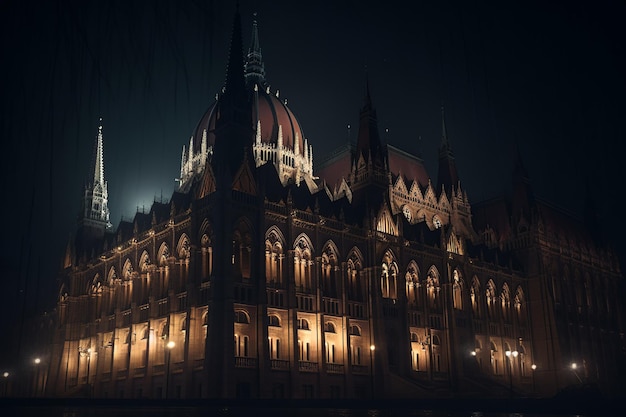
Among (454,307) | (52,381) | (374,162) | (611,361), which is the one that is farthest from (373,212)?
(611,361)

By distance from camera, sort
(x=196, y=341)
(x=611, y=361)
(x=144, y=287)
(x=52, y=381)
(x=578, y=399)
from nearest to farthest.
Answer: (x=578, y=399), (x=196, y=341), (x=144, y=287), (x=52, y=381), (x=611, y=361)

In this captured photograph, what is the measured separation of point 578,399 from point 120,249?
5212 centimetres

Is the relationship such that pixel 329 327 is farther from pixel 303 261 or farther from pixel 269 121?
pixel 269 121

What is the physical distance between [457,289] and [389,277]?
13927mm

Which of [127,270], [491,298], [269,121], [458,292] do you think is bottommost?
[491,298]

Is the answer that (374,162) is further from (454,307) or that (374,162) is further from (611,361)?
(611,361)

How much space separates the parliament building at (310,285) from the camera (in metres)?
56.2

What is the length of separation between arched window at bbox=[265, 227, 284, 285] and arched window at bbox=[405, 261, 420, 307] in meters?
19.7

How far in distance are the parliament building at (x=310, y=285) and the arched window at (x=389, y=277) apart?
223 millimetres

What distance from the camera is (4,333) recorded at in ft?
341

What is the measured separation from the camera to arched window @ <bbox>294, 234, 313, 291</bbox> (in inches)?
2426

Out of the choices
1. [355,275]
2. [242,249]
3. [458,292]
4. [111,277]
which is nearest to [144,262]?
[111,277]

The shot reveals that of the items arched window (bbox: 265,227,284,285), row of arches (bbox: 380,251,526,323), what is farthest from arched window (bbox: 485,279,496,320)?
arched window (bbox: 265,227,284,285)

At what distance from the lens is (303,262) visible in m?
62.5
